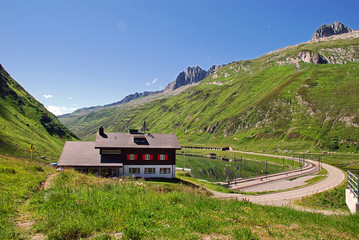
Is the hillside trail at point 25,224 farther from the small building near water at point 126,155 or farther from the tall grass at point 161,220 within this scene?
the small building near water at point 126,155

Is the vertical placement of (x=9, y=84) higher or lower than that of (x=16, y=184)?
higher

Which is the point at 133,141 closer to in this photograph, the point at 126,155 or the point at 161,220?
the point at 126,155

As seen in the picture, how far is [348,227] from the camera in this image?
43.8 ft

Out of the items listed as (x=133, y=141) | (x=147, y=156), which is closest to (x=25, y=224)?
(x=147, y=156)

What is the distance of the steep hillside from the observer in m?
80.0

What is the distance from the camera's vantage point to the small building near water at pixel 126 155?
5447 cm

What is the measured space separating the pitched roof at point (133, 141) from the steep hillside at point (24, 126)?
102 feet

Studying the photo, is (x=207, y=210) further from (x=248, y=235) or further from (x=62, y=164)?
(x=62, y=164)

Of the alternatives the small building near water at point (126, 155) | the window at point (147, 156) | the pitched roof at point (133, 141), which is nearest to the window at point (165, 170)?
the small building near water at point (126, 155)

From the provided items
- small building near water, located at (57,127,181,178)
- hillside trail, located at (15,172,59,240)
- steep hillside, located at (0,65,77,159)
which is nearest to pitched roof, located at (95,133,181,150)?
small building near water, located at (57,127,181,178)

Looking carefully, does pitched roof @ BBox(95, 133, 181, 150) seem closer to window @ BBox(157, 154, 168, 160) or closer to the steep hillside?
window @ BBox(157, 154, 168, 160)

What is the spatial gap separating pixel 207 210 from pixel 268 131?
200 m

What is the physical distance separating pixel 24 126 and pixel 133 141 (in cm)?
7571

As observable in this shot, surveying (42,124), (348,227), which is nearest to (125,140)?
(348,227)
